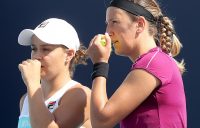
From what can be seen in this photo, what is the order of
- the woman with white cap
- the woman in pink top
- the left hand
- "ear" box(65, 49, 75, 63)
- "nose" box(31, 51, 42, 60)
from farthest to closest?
"ear" box(65, 49, 75, 63) → "nose" box(31, 51, 42, 60) → the woman with white cap → the left hand → the woman in pink top

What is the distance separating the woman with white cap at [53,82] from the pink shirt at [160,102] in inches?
14.5

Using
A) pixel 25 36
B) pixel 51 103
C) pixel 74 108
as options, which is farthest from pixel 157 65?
pixel 25 36

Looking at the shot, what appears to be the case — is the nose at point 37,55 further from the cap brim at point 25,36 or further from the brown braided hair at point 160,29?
the brown braided hair at point 160,29

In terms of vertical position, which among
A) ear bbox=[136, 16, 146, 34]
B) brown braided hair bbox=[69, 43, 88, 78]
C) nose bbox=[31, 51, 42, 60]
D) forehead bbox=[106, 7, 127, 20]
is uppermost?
forehead bbox=[106, 7, 127, 20]

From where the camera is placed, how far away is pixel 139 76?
5.46 feet

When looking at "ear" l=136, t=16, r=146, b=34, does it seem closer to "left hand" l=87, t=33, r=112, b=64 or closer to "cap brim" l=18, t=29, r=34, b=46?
"left hand" l=87, t=33, r=112, b=64

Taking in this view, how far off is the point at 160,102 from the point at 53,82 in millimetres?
678

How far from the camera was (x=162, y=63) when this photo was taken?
1718 millimetres

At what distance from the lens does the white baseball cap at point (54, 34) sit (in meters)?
2.14

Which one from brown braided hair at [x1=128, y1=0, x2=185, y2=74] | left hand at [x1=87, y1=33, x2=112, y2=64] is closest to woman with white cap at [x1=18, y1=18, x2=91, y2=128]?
left hand at [x1=87, y1=33, x2=112, y2=64]

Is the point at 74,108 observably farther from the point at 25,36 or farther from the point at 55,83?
the point at 25,36

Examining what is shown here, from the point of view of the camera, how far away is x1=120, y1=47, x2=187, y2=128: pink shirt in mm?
1681

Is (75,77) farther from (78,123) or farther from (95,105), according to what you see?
(95,105)

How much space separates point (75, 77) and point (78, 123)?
5.65 feet
